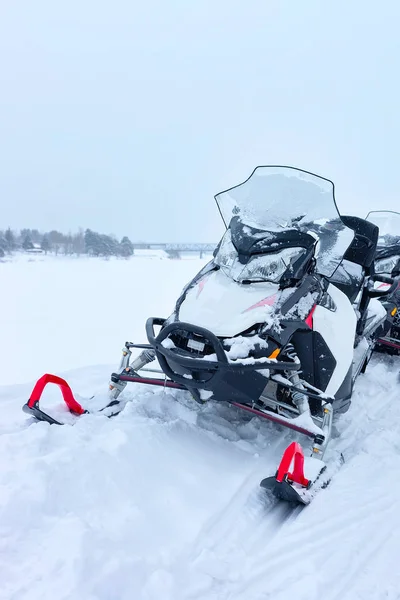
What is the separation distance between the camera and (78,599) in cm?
141

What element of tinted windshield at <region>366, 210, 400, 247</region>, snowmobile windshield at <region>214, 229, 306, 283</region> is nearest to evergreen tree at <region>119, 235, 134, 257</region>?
tinted windshield at <region>366, 210, 400, 247</region>

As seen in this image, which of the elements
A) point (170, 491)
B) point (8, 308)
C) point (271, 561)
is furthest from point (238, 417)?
point (8, 308)

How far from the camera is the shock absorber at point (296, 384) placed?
2697 mm

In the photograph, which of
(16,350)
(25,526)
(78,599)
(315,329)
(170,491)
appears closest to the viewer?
(78,599)

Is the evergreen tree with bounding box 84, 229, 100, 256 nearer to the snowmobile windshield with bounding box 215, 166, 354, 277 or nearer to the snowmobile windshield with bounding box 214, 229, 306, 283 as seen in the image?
the snowmobile windshield with bounding box 215, 166, 354, 277

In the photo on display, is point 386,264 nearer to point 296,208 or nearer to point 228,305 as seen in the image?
point 296,208

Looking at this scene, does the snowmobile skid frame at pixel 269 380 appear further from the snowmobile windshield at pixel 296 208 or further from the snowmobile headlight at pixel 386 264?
the snowmobile headlight at pixel 386 264

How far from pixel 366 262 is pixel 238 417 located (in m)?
2.07

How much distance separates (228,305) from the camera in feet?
8.74

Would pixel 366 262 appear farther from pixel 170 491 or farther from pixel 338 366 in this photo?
pixel 170 491

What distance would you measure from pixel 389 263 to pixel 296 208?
3.04 meters

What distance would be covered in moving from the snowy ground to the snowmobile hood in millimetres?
783

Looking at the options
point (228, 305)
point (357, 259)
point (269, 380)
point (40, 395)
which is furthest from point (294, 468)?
point (357, 259)

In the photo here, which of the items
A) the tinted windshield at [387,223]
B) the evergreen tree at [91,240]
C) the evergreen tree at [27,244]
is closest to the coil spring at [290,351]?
the tinted windshield at [387,223]
